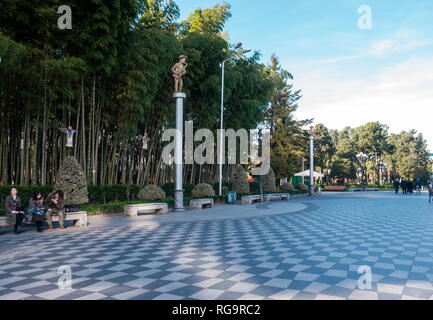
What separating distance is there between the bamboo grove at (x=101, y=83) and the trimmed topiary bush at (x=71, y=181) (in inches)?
51.4

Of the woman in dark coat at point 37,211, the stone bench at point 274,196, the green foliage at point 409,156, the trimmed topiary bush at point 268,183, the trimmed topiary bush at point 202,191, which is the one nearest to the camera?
the woman in dark coat at point 37,211

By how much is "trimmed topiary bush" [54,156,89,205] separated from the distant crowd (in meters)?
2.38

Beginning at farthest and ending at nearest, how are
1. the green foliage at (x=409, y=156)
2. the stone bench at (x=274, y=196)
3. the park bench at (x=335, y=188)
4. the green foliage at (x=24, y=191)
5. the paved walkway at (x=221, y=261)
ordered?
the green foliage at (x=409, y=156), the park bench at (x=335, y=188), the stone bench at (x=274, y=196), the green foliage at (x=24, y=191), the paved walkway at (x=221, y=261)

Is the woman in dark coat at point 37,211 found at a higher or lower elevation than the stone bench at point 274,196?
higher

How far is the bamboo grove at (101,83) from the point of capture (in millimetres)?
11531

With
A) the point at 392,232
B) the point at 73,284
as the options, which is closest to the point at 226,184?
the point at 392,232

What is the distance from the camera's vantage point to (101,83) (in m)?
14.9

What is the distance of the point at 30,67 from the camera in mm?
11680

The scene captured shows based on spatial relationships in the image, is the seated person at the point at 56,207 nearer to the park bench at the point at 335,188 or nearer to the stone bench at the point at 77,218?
the stone bench at the point at 77,218

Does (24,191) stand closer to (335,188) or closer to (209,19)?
(209,19)

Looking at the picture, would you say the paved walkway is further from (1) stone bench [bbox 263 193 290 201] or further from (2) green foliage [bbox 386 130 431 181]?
(2) green foliage [bbox 386 130 431 181]

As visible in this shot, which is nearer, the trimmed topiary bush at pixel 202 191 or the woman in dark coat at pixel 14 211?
the woman in dark coat at pixel 14 211

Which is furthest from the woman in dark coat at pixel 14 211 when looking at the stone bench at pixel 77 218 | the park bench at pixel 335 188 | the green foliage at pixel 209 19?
the park bench at pixel 335 188
